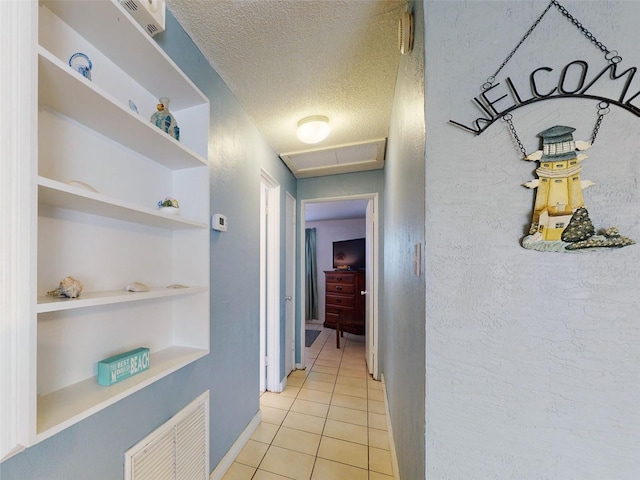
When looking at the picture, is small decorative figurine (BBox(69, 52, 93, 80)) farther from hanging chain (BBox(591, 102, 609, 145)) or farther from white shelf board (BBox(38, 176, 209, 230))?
hanging chain (BBox(591, 102, 609, 145))

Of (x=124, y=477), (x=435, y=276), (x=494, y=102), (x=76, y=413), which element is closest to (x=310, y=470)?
(x=124, y=477)

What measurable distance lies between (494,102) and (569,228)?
0.39 metres

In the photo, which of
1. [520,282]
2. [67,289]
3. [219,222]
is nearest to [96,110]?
[67,289]

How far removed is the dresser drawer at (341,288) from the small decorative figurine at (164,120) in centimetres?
337

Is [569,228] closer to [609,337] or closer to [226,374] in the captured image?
[609,337]

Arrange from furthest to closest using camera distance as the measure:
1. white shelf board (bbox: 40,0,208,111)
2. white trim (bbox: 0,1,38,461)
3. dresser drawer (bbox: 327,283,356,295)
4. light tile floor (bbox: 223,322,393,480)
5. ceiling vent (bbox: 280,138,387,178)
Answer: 1. dresser drawer (bbox: 327,283,356,295)
2. ceiling vent (bbox: 280,138,387,178)
3. light tile floor (bbox: 223,322,393,480)
4. white shelf board (bbox: 40,0,208,111)
5. white trim (bbox: 0,1,38,461)

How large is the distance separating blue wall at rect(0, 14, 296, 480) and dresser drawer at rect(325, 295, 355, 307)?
2.20 metres

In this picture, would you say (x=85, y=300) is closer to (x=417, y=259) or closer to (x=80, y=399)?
(x=80, y=399)

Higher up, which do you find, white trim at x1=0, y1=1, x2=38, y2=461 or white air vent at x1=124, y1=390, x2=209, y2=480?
white trim at x1=0, y1=1, x2=38, y2=461

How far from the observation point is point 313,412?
2.12 m

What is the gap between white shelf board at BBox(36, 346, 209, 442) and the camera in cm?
60

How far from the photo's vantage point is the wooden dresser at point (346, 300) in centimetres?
385

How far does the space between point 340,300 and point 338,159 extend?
2.39 meters

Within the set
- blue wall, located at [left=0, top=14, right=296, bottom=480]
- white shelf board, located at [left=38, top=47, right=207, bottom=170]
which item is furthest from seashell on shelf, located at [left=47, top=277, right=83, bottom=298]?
white shelf board, located at [left=38, top=47, right=207, bottom=170]
